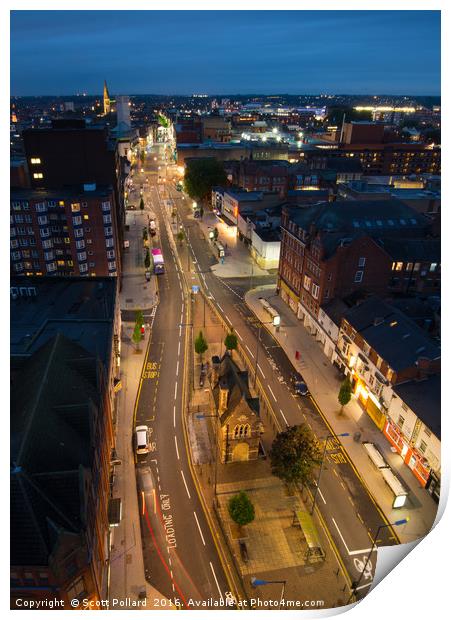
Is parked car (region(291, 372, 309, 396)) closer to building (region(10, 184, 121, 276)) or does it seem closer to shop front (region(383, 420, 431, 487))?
shop front (region(383, 420, 431, 487))

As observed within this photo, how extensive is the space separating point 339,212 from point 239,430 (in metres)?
55.6

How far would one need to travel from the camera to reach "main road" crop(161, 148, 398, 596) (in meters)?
42.3

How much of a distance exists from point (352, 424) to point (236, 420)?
63.9ft

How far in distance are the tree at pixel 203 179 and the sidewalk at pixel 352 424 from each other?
79.9 m

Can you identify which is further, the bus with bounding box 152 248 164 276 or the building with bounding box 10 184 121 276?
the bus with bounding box 152 248 164 276

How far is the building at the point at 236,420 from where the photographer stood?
47.0 metres

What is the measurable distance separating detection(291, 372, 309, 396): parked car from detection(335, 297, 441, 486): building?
297 inches

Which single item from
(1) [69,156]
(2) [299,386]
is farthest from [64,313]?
(1) [69,156]

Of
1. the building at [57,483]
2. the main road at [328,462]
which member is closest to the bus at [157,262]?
the main road at [328,462]

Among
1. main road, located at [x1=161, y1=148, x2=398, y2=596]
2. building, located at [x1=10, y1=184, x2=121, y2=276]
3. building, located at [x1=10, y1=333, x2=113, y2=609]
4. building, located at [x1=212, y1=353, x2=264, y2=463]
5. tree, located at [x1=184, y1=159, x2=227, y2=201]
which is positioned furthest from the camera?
tree, located at [x1=184, y1=159, x2=227, y2=201]

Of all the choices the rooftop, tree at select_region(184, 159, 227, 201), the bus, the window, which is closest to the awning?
the rooftop

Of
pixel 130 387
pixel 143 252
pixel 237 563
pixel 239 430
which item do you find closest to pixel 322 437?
pixel 239 430

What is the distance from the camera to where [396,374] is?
52531 mm

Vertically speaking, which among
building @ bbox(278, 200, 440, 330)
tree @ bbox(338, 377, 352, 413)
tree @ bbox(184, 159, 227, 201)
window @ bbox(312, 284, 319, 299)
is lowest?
tree @ bbox(338, 377, 352, 413)
